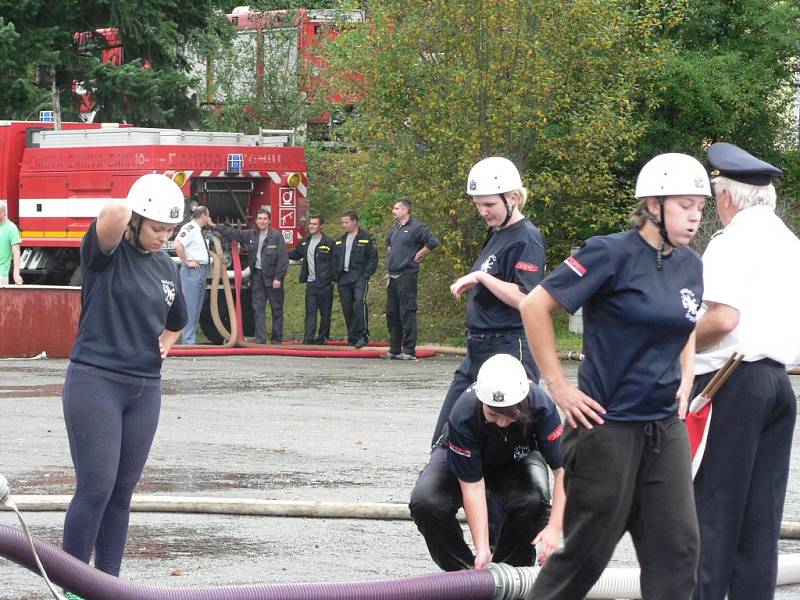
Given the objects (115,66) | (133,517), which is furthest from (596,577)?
(115,66)

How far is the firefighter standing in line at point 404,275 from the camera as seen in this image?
1745 centimetres

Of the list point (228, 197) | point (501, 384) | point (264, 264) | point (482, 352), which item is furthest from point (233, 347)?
point (501, 384)

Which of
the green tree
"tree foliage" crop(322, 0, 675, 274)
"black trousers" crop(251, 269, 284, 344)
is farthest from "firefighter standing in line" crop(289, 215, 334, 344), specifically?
the green tree

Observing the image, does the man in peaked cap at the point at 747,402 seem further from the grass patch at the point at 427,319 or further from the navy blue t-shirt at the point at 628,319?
the grass patch at the point at 427,319

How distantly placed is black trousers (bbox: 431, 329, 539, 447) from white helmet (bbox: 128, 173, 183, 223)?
169 centimetres

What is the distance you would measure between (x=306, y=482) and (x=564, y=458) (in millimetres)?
4042

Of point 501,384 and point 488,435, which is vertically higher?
point 501,384

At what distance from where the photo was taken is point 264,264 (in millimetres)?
19109

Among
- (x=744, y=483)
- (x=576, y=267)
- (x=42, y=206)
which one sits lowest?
(x=744, y=483)

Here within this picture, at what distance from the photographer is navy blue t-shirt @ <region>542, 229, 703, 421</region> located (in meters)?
4.93

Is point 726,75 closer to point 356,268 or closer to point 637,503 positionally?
point 356,268

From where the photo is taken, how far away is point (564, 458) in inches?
200

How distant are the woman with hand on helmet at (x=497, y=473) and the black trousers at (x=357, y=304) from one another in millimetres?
12206

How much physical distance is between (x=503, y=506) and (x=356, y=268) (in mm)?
12697
